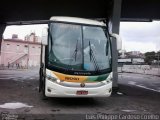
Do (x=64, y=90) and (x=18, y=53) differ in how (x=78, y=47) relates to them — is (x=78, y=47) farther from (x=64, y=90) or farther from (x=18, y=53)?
(x=18, y=53)

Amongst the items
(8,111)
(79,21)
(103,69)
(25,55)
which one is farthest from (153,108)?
(25,55)

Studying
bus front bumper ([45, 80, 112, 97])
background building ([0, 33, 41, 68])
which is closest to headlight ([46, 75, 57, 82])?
bus front bumper ([45, 80, 112, 97])

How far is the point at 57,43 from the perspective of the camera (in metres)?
11.4

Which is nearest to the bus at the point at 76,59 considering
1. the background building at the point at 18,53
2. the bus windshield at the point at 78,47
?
the bus windshield at the point at 78,47

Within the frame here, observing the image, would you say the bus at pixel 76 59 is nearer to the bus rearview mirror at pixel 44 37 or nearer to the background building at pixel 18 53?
the bus rearview mirror at pixel 44 37

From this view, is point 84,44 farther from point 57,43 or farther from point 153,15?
point 153,15

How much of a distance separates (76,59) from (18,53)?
71.6 meters

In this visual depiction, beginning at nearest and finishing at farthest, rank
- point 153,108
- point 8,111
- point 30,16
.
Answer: point 8,111 → point 153,108 → point 30,16

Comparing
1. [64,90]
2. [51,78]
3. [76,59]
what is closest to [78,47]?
[76,59]

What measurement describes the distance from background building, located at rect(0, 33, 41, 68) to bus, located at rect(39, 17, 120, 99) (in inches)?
2557

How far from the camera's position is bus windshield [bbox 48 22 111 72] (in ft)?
36.9

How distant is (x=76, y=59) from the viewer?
11.4m

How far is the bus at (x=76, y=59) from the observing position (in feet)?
36.0

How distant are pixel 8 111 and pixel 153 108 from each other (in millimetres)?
5377
